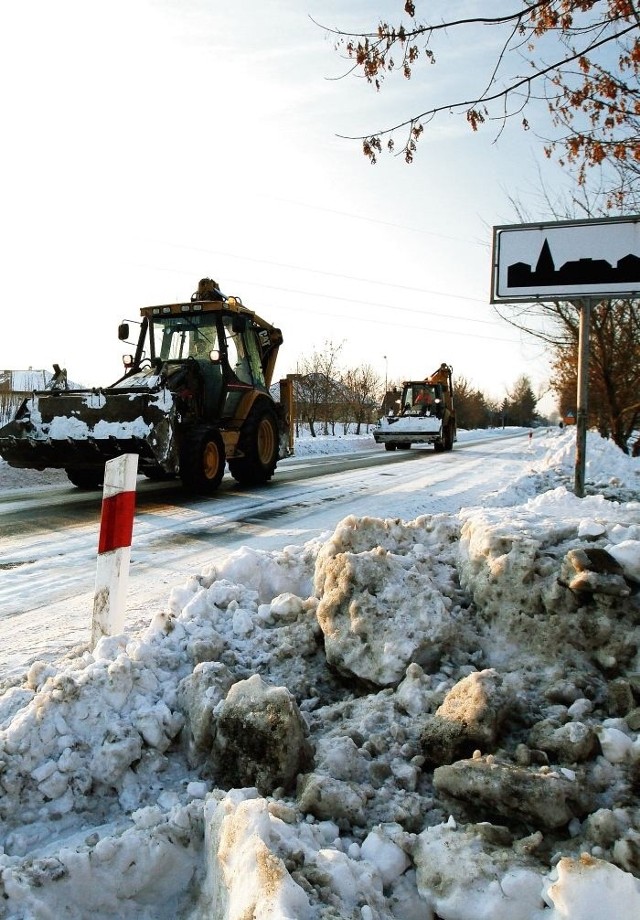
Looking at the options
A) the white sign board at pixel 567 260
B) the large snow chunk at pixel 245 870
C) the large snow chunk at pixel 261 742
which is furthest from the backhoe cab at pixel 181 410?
the large snow chunk at pixel 245 870

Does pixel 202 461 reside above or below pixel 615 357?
below

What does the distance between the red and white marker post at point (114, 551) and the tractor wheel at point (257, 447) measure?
706 centimetres

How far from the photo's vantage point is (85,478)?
9.84 m

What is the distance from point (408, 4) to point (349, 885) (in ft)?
12.2

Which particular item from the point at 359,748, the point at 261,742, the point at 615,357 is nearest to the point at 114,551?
the point at 261,742

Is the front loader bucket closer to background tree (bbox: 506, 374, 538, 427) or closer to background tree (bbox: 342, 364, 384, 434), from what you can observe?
background tree (bbox: 342, 364, 384, 434)

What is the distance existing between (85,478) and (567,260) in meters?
7.41

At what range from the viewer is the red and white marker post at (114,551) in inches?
120

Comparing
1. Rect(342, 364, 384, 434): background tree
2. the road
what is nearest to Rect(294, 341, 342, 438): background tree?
Rect(342, 364, 384, 434): background tree

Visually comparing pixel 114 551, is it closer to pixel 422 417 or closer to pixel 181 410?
pixel 181 410

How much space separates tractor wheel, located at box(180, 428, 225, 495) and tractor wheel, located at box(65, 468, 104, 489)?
4.94 ft

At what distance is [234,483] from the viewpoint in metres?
11.0

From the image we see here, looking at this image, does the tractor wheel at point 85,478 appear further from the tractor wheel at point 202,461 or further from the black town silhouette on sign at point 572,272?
the black town silhouette on sign at point 572,272

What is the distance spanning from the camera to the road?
3.85 m
